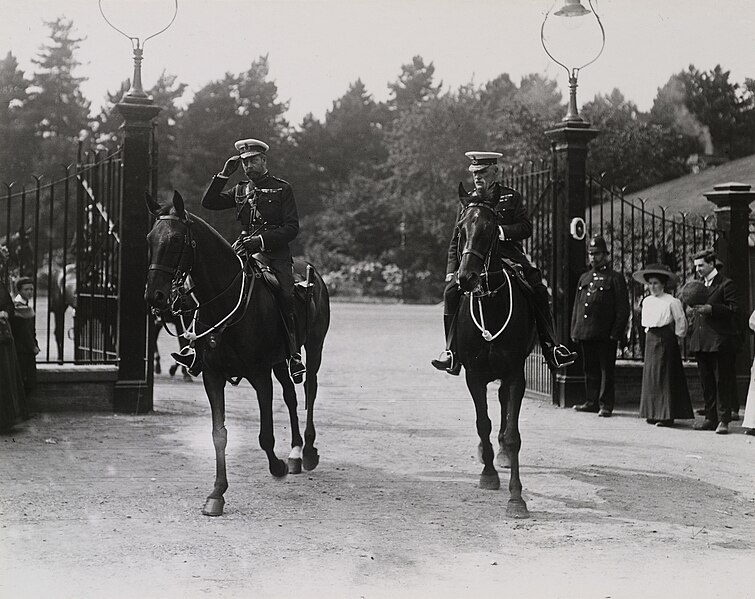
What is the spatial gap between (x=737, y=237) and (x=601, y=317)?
7.46ft

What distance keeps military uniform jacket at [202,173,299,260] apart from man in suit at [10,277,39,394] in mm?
3545

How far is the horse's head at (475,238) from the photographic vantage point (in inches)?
246

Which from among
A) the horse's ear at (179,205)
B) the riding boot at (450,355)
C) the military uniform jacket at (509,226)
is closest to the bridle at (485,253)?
the military uniform jacket at (509,226)

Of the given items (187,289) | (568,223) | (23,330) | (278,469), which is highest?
(568,223)

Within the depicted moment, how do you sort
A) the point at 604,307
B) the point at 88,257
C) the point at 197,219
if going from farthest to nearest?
the point at 88,257
the point at 604,307
the point at 197,219

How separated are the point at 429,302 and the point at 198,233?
3513 cm

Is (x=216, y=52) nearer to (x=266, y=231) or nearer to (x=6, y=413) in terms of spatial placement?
(x=266, y=231)

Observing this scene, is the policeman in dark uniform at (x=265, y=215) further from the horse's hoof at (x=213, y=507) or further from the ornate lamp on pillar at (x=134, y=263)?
the ornate lamp on pillar at (x=134, y=263)

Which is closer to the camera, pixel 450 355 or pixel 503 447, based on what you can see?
pixel 450 355

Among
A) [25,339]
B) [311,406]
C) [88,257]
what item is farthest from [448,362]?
[88,257]

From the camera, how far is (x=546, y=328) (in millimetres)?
7332

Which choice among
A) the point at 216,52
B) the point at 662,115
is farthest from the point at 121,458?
the point at 662,115

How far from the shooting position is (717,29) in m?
7.59

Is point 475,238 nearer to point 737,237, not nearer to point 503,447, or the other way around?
point 503,447
